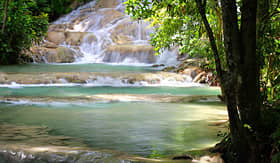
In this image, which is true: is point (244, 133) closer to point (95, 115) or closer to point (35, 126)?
point (35, 126)

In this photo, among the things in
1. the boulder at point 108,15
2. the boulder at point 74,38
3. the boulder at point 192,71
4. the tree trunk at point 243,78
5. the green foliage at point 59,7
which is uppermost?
the green foliage at point 59,7

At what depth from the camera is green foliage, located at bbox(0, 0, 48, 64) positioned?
16266 millimetres

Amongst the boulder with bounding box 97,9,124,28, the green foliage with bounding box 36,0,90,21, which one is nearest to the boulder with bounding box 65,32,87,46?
the boulder with bounding box 97,9,124,28

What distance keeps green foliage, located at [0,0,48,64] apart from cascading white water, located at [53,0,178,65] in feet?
13.4

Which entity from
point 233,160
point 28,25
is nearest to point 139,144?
point 233,160

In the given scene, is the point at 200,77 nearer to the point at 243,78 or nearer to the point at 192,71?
the point at 192,71

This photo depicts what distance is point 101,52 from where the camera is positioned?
72.3 feet

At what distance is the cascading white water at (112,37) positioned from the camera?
19.9 m

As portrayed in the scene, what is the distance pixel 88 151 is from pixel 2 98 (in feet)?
17.7

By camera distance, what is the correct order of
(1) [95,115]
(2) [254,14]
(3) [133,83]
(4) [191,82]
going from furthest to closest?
(4) [191,82] < (3) [133,83] < (1) [95,115] < (2) [254,14]

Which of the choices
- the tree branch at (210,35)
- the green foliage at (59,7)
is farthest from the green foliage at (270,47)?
the green foliage at (59,7)

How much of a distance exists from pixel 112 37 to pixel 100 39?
94 centimetres

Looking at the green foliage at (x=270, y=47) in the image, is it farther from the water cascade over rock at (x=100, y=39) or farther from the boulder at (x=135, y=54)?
the boulder at (x=135, y=54)

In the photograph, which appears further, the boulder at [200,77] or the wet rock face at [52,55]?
the wet rock face at [52,55]
